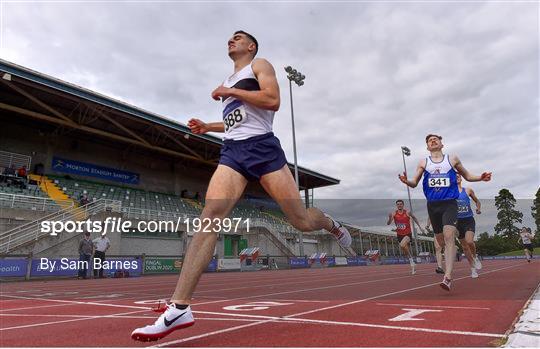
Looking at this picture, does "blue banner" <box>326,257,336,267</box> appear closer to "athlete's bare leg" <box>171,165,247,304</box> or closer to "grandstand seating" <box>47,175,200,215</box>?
"grandstand seating" <box>47,175,200,215</box>

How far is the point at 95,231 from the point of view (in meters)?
19.9

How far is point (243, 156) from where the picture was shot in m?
2.89

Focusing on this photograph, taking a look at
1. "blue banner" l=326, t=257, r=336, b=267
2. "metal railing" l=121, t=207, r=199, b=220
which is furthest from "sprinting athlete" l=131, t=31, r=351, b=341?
"blue banner" l=326, t=257, r=336, b=267

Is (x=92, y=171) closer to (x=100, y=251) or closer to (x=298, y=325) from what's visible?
(x=100, y=251)

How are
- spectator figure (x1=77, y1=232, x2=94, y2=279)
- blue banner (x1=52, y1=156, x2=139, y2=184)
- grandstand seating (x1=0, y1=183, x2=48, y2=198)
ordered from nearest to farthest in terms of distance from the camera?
spectator figure (x1=77, y1=232, x2=94, y2=279) → grandstand seating (x1=0, y1=183, x2=48, y2=198) → blue banner (x1=52, y1=156, x2=139, y2=184)

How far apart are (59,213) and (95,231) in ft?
6.58

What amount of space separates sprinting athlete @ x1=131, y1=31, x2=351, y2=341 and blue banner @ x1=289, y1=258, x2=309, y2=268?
22855 millimetres

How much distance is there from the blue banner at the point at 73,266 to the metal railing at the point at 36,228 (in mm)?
3121

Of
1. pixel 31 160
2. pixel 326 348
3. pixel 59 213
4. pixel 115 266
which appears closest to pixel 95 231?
pixel 59 213

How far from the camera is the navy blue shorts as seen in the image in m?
2.88

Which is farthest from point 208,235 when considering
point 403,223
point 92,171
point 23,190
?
point 92,171

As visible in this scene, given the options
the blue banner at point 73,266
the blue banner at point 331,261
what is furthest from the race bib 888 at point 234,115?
the blue banner at point 331,261

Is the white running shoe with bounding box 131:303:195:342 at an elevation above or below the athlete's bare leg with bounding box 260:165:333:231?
below

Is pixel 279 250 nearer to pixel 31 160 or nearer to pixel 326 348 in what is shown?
pixel 31 160
